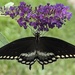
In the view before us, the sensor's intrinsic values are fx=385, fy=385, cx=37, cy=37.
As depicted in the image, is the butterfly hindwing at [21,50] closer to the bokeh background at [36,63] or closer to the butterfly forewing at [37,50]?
the butterfly forewing at [37,50]

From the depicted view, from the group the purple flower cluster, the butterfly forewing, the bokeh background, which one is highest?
the bokeh background

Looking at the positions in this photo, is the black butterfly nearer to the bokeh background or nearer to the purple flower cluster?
the purple flower cluster

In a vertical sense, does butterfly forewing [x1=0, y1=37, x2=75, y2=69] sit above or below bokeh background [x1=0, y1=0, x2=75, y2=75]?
below

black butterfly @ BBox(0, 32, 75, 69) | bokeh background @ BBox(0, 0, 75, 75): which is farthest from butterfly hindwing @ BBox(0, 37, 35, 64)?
bokeh background @ BBox(0, 0, 75, 75)

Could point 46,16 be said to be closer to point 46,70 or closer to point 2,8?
point 2,8

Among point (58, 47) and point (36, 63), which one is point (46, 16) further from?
point (36, 63)

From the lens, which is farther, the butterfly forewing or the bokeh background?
the bokeh background

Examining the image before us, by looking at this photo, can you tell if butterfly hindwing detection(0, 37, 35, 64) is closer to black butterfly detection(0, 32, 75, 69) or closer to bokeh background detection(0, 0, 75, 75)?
black butterfly detection(0, 32, 75, 69)

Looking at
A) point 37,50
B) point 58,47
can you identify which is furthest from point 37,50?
point 58,47
